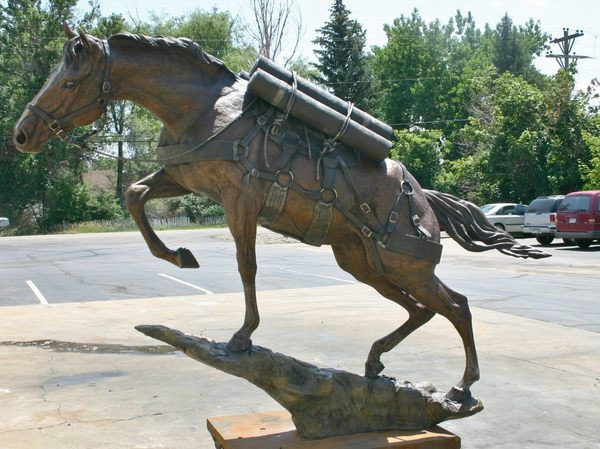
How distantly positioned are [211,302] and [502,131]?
23699 mm

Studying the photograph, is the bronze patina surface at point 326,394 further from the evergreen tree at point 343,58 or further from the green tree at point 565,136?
the evergreen tree at point 343,58

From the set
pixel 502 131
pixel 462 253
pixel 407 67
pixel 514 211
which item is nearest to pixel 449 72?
pixel 407 67

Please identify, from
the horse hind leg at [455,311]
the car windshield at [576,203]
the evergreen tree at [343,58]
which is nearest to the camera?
the horse hind leg at [455,311]

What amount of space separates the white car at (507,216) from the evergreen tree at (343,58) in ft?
44.3

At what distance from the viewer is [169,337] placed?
13.5 feet

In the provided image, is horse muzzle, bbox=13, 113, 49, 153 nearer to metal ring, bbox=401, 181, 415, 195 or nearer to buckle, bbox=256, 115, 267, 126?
Result: buckle, bbox=256, 115, 267, 126

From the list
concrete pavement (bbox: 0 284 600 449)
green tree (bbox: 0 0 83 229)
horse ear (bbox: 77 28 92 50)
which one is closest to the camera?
horse ear (bbox: 77 28 92 50)

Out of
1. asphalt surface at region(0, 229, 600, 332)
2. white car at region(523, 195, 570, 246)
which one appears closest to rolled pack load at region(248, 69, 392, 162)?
asphalt surface at region(0, 229, 600, 332)

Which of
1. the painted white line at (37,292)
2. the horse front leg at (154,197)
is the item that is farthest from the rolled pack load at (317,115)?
the painted white line at (37,292)

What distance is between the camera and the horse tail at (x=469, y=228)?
4742mm

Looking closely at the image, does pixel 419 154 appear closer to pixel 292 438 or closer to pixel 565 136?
pixel 565 136

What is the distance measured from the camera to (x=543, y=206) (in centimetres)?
2558

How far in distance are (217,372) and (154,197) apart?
3.57 metres

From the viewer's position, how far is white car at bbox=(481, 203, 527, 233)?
28422mm
